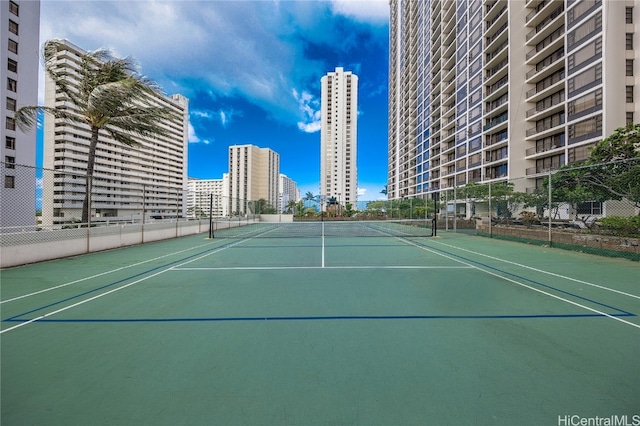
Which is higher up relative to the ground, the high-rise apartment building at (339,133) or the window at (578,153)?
the high-rise apartment building at (339,133)

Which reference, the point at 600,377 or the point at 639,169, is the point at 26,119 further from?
the point at 639,169

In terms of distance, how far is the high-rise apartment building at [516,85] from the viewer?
27953 mm

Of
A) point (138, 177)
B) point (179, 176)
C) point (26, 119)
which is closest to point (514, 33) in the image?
point (26, 119)

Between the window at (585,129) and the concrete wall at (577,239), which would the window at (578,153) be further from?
the concrete wall at (577,239)

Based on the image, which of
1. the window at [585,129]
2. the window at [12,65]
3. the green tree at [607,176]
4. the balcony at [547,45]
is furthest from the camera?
the balcony at [547,45]

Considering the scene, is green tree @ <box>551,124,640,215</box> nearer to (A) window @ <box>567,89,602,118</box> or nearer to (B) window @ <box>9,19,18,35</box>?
(A) window @ <box>567,89,602,118</box>

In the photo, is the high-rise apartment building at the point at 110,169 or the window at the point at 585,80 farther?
the window at the point at 585,80

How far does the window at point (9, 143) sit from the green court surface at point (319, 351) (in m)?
35.8

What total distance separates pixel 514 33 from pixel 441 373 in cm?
5371

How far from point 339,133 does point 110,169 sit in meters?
86.0

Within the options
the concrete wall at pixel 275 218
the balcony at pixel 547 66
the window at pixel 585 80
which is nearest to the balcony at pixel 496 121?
the balcony at pixel 547 66

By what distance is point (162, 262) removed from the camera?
A: 8180 mm

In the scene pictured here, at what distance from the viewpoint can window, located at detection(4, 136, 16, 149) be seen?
93.9 ft

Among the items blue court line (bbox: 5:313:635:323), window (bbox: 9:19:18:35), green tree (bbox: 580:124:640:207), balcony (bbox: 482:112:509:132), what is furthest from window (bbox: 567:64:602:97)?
window (bbox: 9:19:18:35)
